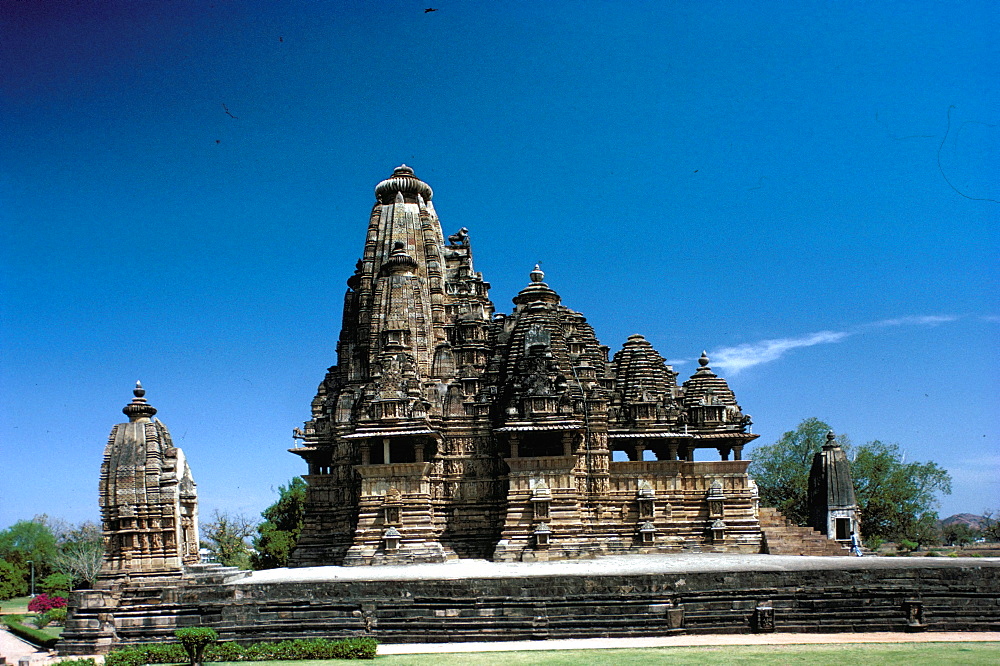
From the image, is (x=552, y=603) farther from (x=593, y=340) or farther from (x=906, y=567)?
(x=593, y=340)

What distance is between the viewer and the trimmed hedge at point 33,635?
25.3m

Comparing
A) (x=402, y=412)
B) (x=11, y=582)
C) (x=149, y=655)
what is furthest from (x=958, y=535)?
(x=149, y=655)

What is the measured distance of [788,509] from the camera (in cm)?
5838

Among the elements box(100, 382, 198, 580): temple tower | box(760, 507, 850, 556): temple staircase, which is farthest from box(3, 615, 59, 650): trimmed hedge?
box(760, 507, 850, 556): temple staircase

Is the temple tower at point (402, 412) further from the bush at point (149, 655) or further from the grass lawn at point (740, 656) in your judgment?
the grass lawn at point (740, 656)

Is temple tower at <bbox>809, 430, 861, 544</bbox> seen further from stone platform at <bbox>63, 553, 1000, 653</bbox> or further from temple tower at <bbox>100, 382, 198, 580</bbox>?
temple tower at <bbox>100, 382, 198, 580</bbox>

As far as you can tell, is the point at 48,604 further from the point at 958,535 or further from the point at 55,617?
the point at 958,535

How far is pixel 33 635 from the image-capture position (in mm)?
26281

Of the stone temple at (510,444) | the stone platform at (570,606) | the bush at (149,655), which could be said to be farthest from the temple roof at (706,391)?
the bush at (149,655)

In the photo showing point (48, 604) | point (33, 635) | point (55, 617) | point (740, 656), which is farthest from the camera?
point (48, 604)

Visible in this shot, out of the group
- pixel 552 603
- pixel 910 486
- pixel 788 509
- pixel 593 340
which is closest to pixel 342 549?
pixel 593 340

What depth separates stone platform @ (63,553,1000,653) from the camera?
22.8 m

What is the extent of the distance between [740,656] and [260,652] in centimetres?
1050

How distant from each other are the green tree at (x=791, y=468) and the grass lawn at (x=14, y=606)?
41093 millimetres
